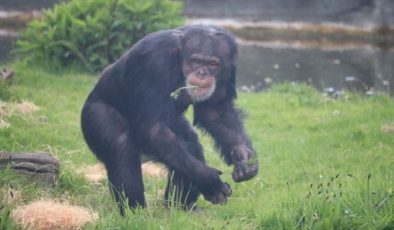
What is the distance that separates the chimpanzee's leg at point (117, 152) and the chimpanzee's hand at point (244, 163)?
0.77 m

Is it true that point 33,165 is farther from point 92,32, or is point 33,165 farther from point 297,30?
point 297,30

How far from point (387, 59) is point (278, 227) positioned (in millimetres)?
11545

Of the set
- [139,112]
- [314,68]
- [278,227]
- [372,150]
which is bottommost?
[314,68]

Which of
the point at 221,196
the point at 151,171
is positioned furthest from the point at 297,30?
the point at 221,196

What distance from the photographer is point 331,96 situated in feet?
38.1

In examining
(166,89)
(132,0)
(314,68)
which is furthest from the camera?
(314,68)

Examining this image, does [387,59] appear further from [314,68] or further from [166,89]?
[166,89]

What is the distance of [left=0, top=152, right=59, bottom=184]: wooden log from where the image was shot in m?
5.90

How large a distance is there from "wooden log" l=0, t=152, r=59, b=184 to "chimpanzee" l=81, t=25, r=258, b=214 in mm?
438

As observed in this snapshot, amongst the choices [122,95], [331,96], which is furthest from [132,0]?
[122,95]

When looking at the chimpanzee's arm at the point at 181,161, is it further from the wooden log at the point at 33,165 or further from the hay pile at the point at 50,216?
the wooden log at the point at 33,165

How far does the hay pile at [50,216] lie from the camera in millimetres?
5031

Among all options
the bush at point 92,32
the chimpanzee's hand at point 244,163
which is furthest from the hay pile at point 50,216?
the bush at point 92,32

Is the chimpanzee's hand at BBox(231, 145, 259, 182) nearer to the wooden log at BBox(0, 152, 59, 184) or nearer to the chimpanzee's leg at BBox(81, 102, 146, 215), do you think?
the chimpanzee's leg at BBox(81, 102, 146, 215)
